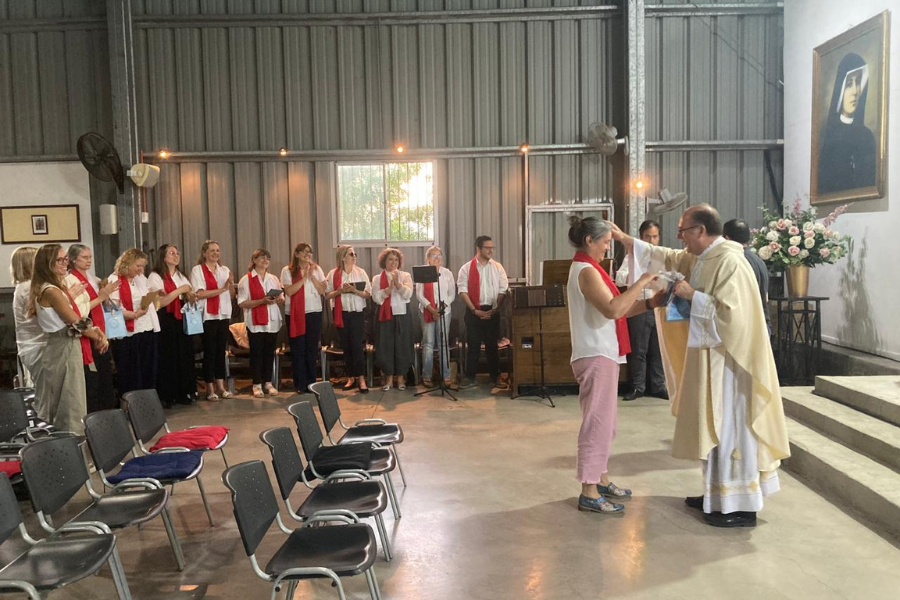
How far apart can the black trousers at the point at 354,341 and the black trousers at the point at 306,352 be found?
1.04 ft

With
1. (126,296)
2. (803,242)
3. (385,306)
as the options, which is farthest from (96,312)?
(803,242)

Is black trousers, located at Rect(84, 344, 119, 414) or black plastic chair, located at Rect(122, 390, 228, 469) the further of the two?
black trousers, located at Rect(84, 344, 119, 414)

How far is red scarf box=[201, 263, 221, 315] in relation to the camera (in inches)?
306

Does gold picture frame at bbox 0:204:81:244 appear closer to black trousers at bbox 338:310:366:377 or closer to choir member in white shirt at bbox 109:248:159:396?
choir member in white shirt at bbox 109:248:159:396

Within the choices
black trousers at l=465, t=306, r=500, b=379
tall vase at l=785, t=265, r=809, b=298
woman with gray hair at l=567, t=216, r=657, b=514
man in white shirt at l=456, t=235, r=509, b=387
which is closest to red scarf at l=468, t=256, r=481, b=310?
man in white shirt at l=456, t=235, r=509, b=387

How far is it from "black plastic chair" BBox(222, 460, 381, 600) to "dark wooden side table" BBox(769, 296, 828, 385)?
595cm

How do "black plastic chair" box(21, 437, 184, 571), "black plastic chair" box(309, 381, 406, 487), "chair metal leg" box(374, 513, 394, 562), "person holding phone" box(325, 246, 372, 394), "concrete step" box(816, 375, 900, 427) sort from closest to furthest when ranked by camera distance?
"black plastic chair" box(21, 437, 184, 571) < "chair metal leg" box(374, 513, 394, 562) < "black plastic chair" box(309, 381, 406, 487) < "concrete step" box(816, 375, 900, 427) < "person holding phone" box(325, 246, 372, 394)

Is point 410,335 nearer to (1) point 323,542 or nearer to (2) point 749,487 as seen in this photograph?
(2) point 749,487

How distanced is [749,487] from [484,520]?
1.49m

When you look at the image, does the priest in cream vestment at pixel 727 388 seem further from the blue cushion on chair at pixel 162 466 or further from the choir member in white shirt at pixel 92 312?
the choir member in white shirt at pixel 92 312

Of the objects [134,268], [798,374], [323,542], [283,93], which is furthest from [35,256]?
[798,374]

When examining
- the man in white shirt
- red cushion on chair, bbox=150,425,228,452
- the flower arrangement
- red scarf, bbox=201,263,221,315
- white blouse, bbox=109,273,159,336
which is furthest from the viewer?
the man in white shirt

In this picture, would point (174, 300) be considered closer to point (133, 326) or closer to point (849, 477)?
point (133, 326)

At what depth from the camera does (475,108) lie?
30.5 feet
